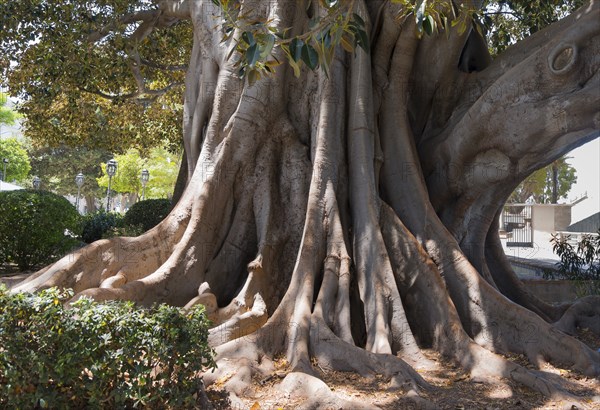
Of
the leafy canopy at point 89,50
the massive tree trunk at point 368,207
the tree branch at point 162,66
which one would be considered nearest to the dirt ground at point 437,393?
the massive tree trunk at point 368,207

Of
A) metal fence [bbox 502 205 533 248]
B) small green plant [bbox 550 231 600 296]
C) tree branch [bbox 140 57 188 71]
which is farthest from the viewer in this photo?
metal fence [bbox 502 205 533 248]

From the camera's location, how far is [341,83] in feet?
26.0

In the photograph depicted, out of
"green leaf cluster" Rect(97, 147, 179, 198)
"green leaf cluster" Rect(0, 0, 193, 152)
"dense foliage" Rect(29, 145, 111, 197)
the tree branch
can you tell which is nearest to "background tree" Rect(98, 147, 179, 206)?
"green leaf cluster" Rect(97, 147, 179, 198)

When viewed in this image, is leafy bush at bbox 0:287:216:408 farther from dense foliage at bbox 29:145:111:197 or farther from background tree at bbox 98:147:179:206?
dense foliage at bbox 29:145:111:197

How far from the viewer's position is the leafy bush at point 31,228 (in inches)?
495

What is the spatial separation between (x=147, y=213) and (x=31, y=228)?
15.6 feet

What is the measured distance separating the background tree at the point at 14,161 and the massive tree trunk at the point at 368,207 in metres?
43.9

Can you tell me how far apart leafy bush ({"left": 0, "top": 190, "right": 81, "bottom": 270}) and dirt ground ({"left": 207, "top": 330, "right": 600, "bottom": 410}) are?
28.4ft

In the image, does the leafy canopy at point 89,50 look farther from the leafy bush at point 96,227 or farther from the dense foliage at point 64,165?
the dense foliage at point 64,165

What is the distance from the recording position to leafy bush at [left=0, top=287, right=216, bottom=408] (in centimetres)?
406

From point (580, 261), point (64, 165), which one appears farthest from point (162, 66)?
point (64, 165)

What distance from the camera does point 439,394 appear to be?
16.9 ft

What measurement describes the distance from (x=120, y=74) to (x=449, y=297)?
9082mm

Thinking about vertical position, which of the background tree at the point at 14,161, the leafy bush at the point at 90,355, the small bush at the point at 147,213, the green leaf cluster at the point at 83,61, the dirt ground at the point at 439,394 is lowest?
the dirt ground at the point at 439,394
